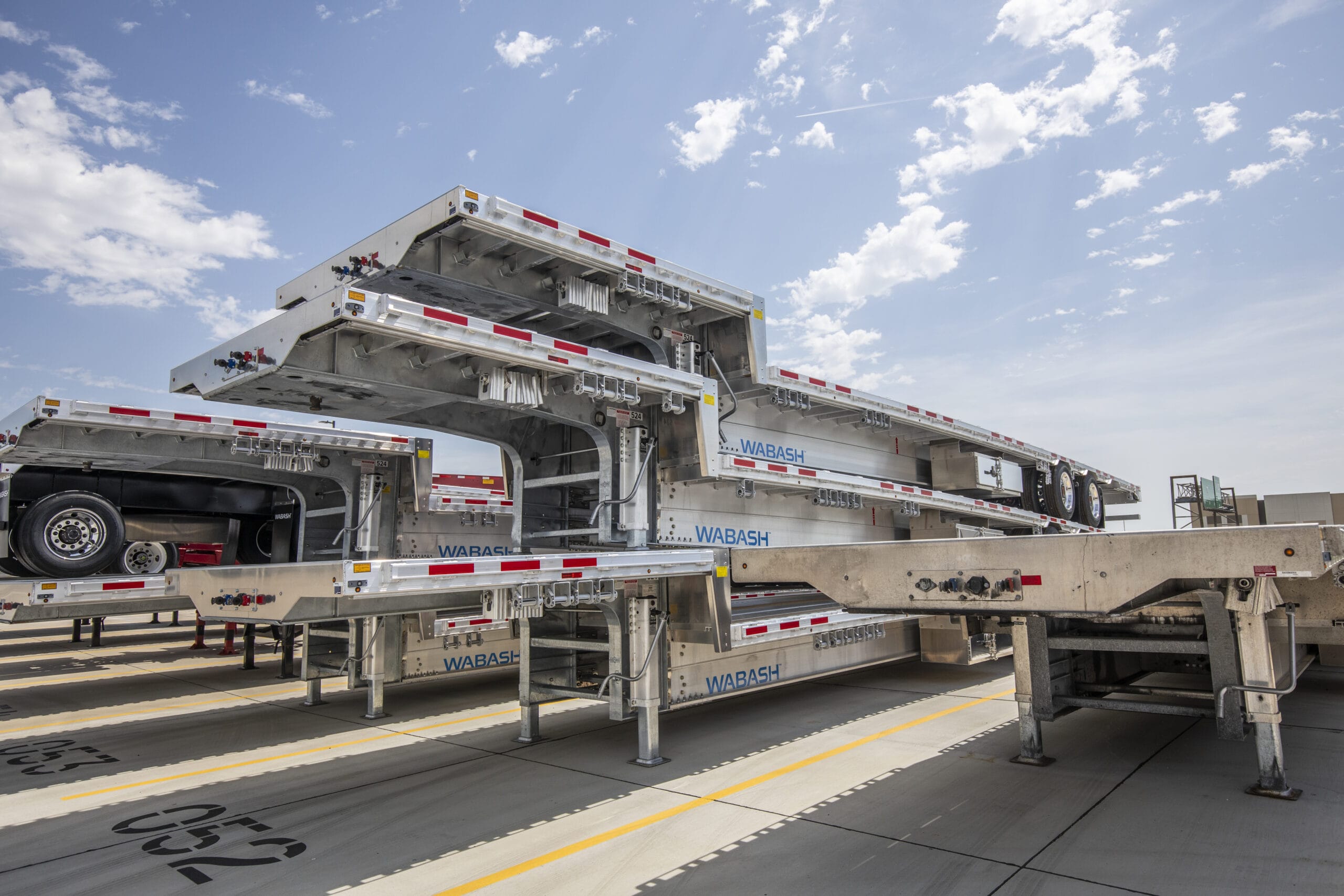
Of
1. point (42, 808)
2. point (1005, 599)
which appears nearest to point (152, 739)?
point (42, 808)

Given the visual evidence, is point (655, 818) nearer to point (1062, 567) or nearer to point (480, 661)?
point (1062, 567)

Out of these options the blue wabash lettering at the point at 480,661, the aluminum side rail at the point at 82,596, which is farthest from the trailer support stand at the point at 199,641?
the blue wabash lettering at the point at 480,661

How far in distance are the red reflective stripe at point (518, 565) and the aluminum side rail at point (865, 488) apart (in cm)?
238

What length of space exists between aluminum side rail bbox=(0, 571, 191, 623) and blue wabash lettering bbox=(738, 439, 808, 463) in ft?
20.3

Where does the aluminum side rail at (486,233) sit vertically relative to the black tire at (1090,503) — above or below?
above

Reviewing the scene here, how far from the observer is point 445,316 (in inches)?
196

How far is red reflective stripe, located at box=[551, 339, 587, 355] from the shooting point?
5.66 metres

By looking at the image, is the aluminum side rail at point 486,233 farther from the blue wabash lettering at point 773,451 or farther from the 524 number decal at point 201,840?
the 524 number decal at point 201,840

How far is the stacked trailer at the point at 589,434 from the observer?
5207 millimetres

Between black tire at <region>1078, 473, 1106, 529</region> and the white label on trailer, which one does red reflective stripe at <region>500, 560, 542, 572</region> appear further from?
black tire at <region>1078, 473, 1106, 529</region>

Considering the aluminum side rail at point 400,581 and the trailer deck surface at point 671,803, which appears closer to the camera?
the trailer deck surface at point 671,803

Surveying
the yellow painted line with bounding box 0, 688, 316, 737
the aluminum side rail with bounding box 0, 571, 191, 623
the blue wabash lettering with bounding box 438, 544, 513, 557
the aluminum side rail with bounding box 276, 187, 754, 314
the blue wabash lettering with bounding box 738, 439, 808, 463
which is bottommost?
the yellow painted line with bounding box 0, 688, 316, 737

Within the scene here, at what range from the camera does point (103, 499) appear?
30.6 ft

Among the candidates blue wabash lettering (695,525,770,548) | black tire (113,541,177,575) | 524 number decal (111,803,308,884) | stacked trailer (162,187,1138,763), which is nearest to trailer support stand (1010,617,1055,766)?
stacked trailer (162,187,1138,763)
